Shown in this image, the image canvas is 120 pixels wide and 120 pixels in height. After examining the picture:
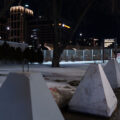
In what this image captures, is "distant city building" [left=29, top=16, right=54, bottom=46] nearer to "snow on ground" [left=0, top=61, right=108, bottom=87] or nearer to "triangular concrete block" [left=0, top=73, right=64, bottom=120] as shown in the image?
"snow on ground" [left=0, top=61, right=108, bottom=87]

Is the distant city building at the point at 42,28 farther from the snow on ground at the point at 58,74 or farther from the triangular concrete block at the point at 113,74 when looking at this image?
the triangular concrete block at the point at 113,74

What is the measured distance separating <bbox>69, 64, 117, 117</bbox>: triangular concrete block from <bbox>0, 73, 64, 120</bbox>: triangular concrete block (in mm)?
1925

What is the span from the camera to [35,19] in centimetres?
10538

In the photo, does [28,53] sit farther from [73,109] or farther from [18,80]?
[18,80]

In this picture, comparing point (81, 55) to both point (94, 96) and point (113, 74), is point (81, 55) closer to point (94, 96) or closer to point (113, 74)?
point (113, 74)

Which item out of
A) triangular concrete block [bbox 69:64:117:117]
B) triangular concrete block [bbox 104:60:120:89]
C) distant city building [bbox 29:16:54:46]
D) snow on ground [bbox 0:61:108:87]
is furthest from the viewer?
distant city building [bbox 29:16:54:46]

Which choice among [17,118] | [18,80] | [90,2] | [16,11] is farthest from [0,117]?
[16,11]

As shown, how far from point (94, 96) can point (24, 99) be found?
2.47 metres

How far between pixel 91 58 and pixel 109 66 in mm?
25325

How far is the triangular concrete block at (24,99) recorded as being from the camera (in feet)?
8.26

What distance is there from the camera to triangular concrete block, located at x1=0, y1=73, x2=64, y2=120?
8.26 ft

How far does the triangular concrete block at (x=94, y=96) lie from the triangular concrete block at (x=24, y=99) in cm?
193

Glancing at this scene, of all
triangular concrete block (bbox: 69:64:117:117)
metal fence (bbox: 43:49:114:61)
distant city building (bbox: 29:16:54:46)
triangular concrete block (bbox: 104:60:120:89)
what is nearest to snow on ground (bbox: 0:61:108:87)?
triangular concrete block (bbox: 104:60:120:89)

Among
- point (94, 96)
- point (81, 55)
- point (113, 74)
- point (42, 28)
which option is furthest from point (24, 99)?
point (42, 28)
